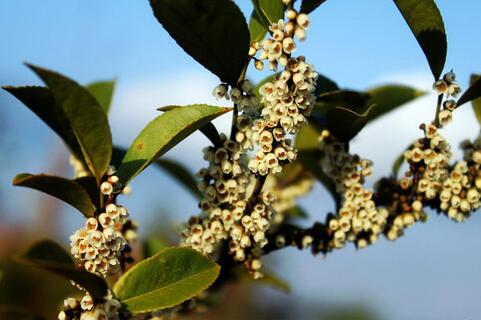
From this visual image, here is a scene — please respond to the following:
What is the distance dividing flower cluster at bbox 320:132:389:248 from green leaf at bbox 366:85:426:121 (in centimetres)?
43

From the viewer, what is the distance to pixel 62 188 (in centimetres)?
116

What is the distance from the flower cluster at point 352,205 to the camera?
4.96ft

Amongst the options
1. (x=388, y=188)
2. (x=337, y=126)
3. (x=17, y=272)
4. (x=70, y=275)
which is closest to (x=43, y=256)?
(x=70, y=275)

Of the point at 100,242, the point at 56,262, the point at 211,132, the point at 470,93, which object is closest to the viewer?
the point at 56,262

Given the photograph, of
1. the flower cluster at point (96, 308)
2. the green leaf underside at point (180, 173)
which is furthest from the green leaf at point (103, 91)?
the flower cluster at point (96, 308)

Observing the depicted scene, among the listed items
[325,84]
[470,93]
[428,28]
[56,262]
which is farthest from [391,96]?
[56,262]

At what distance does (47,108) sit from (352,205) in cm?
78

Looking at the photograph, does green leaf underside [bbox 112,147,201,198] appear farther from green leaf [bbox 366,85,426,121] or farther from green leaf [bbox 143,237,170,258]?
green leaf [bbox 366,85,426,121]

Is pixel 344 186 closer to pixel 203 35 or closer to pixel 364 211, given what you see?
pixel 364 211

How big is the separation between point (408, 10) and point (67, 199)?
84 cm

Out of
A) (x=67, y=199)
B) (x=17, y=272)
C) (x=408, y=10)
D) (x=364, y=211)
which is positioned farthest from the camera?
(x=17, y=272)

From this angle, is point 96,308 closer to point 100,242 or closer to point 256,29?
point 100,242

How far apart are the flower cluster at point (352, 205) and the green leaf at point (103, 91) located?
72 centimetres

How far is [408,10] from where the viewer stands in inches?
52.2
